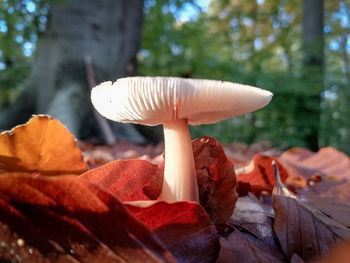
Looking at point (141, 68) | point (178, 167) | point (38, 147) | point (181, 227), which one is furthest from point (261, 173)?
point (141, 68)

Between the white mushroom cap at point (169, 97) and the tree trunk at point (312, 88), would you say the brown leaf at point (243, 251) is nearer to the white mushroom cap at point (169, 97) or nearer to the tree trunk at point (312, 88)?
the white mushroom cap at point (169, 97)

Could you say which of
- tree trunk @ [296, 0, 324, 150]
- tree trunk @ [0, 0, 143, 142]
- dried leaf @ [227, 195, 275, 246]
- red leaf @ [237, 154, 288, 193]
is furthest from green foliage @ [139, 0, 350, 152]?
dried leaf @ [227, 195, 275, 246]

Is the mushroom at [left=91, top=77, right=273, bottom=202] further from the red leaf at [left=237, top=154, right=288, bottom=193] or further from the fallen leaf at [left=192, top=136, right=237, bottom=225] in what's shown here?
the red leaf at [left=237, top=154, right=288, bottom=193]

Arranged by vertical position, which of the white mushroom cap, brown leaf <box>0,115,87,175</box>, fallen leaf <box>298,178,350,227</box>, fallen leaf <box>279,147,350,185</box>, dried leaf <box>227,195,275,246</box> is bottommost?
fallen leaf <box>279,147,350,185</box>

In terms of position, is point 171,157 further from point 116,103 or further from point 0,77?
point 0,77

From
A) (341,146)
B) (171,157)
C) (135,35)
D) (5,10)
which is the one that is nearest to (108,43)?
(135,35)

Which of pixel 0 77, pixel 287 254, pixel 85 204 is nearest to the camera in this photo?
pixel 85 204
